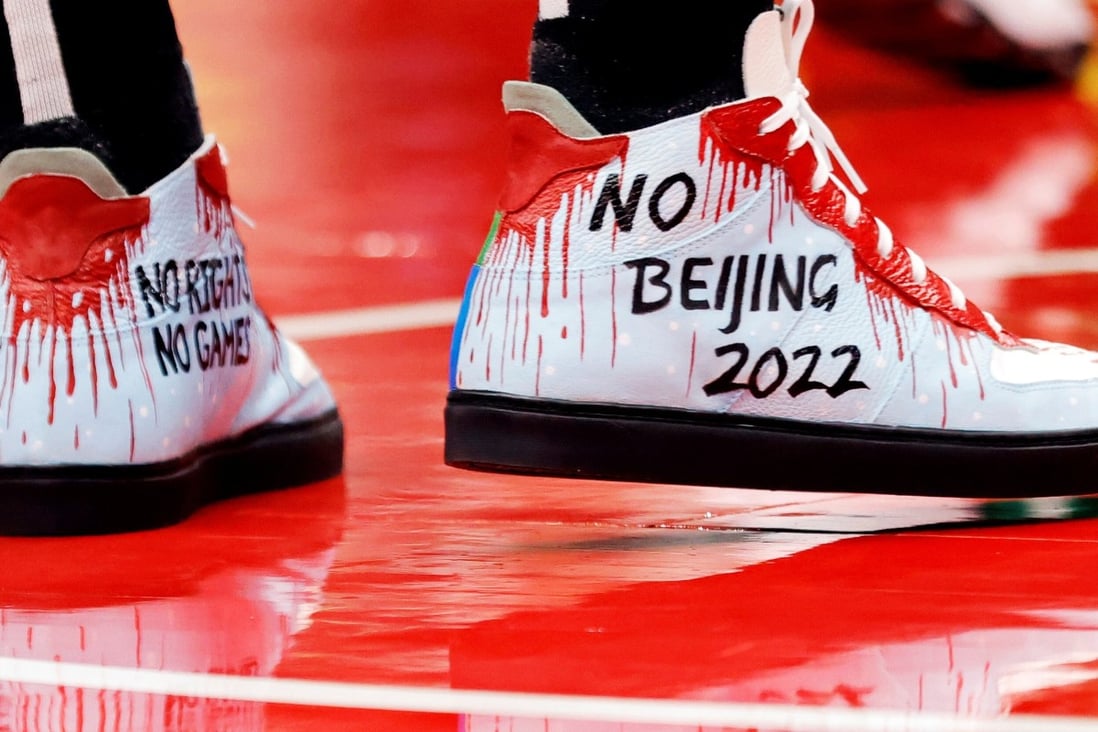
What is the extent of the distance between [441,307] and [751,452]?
1.15 m

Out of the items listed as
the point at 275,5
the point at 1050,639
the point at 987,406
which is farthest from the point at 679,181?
the point at 275,5

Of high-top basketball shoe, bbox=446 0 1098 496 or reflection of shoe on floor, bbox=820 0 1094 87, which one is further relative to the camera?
reflection of shoe on floor, bbox=820 0 1094 87

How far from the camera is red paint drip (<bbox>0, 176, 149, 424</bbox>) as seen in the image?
1.06 meters

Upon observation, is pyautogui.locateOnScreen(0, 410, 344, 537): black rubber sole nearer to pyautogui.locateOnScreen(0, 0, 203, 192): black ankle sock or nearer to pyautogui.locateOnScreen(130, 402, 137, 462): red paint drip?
pyautogui.locateOnScreen(130, 402, 137, 462): red paint drip

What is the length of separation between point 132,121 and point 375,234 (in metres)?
1.87

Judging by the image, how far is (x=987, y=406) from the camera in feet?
3.46

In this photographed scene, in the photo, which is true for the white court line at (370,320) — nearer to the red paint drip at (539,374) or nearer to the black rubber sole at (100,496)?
the black rubber sole at (100,496)

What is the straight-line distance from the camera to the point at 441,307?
2.12 metres

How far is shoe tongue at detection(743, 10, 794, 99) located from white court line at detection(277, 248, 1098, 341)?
994 millimetres

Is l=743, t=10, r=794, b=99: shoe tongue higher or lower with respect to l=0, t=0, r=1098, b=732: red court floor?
higher

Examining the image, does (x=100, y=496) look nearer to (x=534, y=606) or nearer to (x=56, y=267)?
(x=56, y=267)

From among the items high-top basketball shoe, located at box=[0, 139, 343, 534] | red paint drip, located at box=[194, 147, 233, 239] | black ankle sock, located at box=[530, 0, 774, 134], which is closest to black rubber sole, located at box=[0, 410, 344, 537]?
high-top basketball shoe, located at box=[0, 139, 343, 534]

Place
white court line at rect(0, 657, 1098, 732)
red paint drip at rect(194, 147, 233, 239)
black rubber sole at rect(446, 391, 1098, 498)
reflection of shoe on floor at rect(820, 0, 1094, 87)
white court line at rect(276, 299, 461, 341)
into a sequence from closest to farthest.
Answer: white court line at rect(0, 657, 1098, 732) → black rubber sole at rect(446, 391, 1098, 498) → red paint drip at rect(194, 147, 233, 239) → white court line at rect(276, 299, 461, 341) → reflection of shoe on floor at rect(820, 0, 1094, 87)

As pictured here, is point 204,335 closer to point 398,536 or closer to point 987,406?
point 398,536
